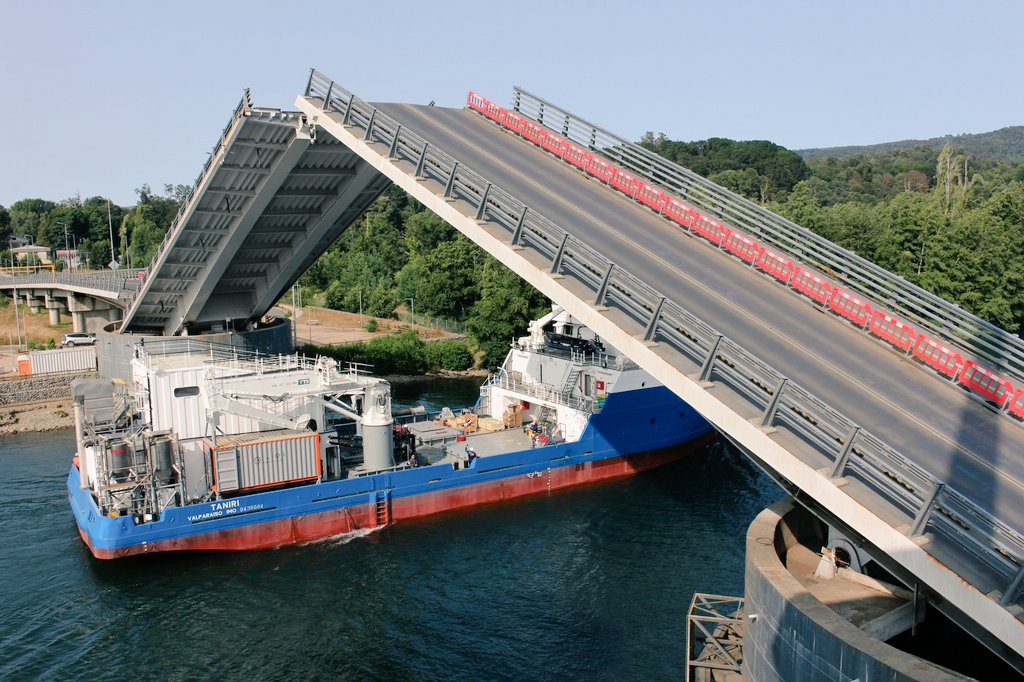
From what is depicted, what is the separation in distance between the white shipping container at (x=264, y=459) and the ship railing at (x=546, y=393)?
10.1 metres

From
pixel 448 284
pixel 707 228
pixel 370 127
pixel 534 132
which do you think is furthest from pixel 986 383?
pixel 448 284

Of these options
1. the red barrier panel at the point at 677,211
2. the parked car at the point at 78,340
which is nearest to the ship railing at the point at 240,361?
the red barrier panel at the point at 677,211

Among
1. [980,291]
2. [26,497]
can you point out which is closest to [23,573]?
[26,497]

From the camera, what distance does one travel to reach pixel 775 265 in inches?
811

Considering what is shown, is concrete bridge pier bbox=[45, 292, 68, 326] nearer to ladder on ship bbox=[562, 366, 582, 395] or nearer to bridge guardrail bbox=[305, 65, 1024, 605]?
ladder on ship bbox=[562, 366, 582, 395]

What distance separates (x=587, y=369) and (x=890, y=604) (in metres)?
20.9

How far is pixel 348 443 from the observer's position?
2973 cm

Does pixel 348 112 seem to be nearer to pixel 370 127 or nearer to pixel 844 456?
pixel 370 127

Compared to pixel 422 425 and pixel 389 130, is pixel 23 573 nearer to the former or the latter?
pixel 422 425

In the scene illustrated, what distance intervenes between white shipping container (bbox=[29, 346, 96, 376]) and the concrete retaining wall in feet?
140

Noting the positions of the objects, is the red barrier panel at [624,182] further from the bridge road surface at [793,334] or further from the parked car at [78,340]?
the parked car at [78,340]

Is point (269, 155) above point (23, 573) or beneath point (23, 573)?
above

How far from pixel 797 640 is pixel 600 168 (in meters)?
19.0

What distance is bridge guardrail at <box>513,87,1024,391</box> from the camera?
15875 millimetres
